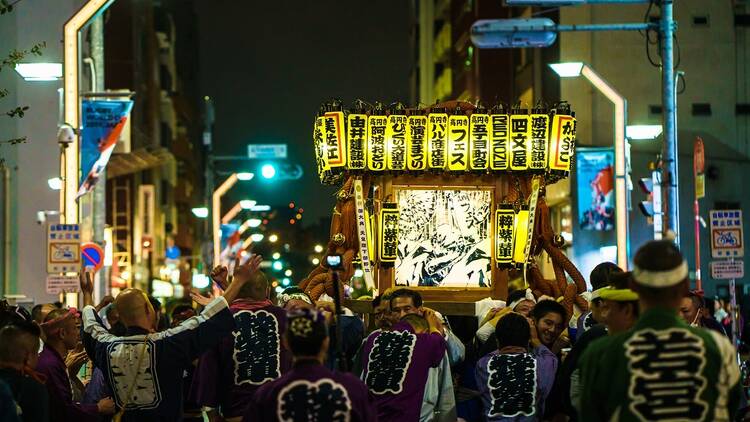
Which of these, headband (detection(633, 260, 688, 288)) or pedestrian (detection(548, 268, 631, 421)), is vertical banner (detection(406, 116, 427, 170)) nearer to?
pedestrian (detection(548, 268, 631, 421))

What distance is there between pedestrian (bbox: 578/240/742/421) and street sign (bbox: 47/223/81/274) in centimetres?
1721

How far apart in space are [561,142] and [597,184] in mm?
16671

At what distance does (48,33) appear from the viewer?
37.2m

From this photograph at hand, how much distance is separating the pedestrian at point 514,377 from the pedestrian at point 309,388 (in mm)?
3515

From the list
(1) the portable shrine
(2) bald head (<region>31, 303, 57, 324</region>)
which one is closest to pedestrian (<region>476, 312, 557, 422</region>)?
(2) bald head (<region>31, 303, 57, 324</region>)

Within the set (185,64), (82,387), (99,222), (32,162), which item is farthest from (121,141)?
(185,64)

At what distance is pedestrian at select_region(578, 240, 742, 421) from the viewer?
6.04m

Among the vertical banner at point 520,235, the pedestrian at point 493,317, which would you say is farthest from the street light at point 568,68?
the pedestrian at point 493,317

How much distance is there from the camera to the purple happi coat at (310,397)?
6785mm

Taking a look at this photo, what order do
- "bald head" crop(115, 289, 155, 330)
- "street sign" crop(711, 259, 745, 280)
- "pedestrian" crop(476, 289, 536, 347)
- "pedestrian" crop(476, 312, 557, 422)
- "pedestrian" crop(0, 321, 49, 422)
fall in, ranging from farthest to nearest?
"street sign" crop(711, 259, 745, 280)
"pedestrian" crop(476, 289, 536, 347)
"pedestrian" crop(476, 312, 557, 422)
"bald head" crop(115, 289, 155, 330)
"pedestrian" crop(0, 321, 49, 422)

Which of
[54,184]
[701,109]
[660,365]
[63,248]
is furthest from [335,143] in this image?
[701,109]

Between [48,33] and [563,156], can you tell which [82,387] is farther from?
[48,33]

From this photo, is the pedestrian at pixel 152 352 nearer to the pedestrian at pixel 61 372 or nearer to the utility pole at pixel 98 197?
the pedestrian at pixel 61 372

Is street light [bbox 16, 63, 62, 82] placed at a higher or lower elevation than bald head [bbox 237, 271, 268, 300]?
higher
